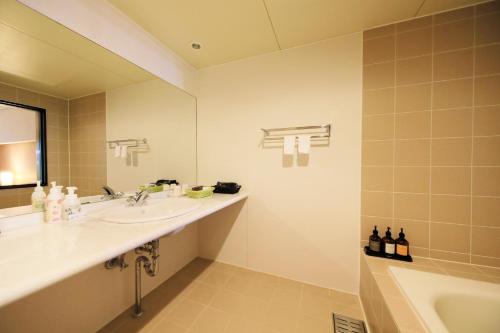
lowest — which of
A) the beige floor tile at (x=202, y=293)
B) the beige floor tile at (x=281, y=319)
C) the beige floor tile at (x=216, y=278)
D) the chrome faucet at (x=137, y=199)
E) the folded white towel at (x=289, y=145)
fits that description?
the beige floor tile at (x=281, y=319)

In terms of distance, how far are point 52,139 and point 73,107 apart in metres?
0.20

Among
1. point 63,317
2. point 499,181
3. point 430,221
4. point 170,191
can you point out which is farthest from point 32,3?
point 499,181

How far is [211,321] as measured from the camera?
125cm

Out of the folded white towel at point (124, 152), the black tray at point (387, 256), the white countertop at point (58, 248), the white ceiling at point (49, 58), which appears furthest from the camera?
the folded white towel at point (124, 152)

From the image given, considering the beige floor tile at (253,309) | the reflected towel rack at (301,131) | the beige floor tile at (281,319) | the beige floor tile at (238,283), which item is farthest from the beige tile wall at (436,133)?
the beige floor tile at (238,283)

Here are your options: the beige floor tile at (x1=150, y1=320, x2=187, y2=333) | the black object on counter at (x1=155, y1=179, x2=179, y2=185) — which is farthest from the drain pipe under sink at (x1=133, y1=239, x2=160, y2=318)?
the black object on counter at (x1=155, y1=179, x2=179, y2=185)

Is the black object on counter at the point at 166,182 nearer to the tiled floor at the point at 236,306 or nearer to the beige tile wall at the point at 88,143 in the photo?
the beige tile wall at the point at 88,143

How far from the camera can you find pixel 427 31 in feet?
4.23

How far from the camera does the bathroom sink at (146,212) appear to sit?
0.98 meters

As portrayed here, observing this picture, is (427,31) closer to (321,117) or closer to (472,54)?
(472,54)

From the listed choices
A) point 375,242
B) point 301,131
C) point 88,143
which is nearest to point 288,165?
point 301,131

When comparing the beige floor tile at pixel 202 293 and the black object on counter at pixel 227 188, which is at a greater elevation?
the black object on counter at pixel 227 188

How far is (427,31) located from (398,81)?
1.11ft

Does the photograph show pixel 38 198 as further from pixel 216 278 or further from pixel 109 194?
pixel 216 278
